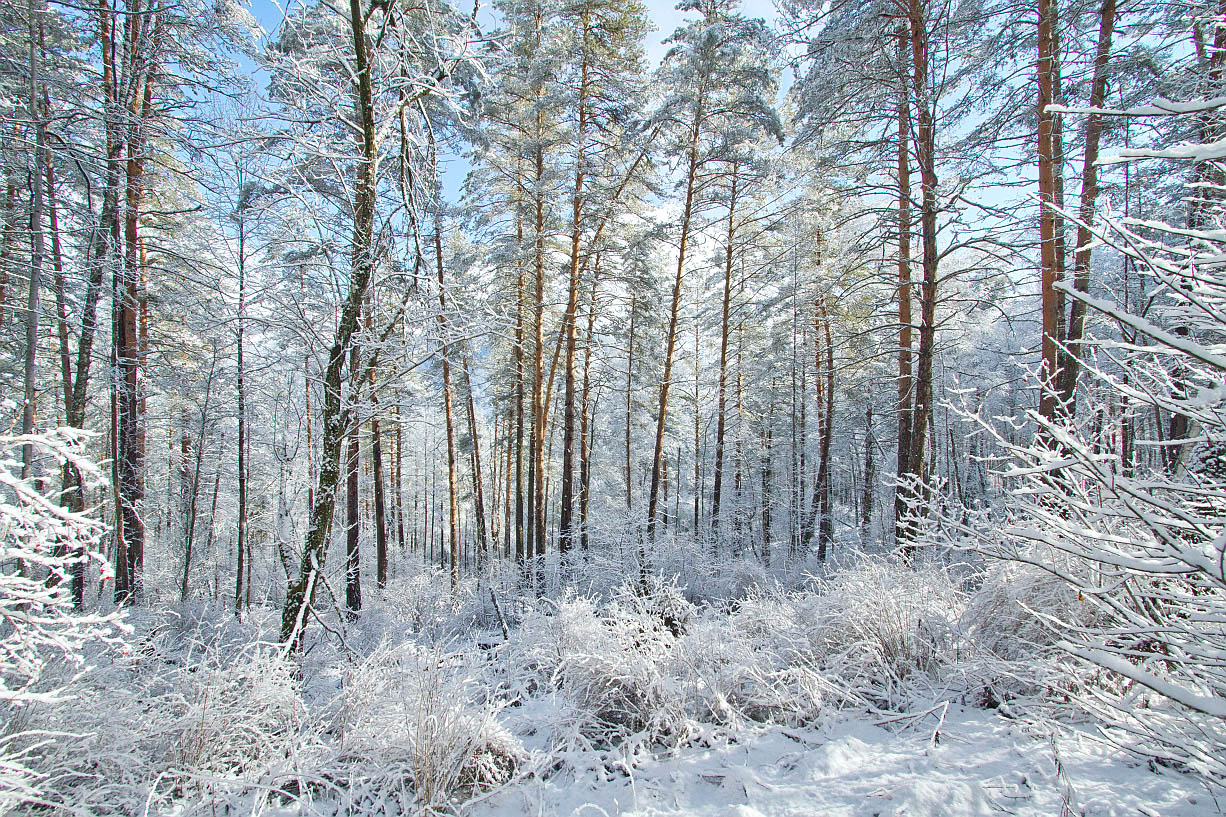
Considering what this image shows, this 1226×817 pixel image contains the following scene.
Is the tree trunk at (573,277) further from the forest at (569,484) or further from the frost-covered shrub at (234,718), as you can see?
the frost-covered shrub at (234,718)

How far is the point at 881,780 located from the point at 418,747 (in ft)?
7.76

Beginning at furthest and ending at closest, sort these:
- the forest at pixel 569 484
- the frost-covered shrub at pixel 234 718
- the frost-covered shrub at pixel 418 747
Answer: the frost-covered shrub at pixel 234 718
the frost-covered shrub at pixel 418 747
the forest at pixel 569 484

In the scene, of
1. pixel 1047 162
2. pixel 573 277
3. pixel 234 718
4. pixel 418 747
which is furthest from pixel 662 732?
pixel 573 277

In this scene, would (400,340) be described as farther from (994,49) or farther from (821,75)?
(994,49)

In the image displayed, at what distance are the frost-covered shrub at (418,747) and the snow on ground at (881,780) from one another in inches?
8.0

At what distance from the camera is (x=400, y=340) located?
4.02 meters

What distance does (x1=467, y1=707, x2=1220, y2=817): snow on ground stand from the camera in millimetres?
2135

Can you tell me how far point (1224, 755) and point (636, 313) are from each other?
43.7 ft

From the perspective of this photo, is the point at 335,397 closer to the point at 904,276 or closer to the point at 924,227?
the point at 924,227

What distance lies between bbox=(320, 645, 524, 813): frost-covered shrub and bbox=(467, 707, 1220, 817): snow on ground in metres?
0.20

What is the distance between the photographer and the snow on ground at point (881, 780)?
2.13 meters

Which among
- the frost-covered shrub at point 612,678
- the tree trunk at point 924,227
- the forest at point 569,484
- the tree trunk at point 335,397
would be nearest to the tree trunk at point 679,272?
the forest at point 569,484

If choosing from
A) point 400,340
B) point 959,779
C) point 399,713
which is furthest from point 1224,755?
point 400,340

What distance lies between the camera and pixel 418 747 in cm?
256
